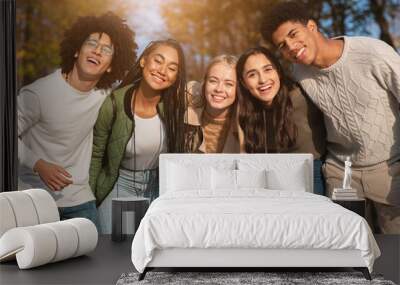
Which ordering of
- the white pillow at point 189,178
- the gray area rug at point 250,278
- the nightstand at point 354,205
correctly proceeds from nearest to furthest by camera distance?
the gray area rug at point 250,278, the nightstand at point 354,205, the white pillow at point 189,178

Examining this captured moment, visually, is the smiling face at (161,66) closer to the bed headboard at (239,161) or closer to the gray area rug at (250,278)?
the bed headboard at (239,161)

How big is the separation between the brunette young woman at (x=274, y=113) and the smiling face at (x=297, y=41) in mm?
166

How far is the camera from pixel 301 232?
4988 mm

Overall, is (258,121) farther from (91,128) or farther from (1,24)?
(1,24)

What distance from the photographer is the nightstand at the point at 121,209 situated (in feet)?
22.9

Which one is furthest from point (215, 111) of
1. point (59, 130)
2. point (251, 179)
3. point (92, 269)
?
point (92, 269)

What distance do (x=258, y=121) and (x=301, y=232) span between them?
2.68 m

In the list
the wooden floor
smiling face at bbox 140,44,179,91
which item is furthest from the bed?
smiling face at bbox 140,44,179,91

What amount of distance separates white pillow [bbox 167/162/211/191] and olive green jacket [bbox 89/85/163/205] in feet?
2.83

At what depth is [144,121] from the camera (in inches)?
298

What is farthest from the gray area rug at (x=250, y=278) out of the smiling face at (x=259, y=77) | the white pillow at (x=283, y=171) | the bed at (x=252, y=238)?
the smiling face at (x=259, y=77)

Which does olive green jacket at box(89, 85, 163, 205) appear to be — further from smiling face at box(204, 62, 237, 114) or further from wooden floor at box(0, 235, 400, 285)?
wooden floor at box(0, 235, 400, 285)

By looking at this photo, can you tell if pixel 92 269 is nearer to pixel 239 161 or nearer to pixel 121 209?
pixel 121 209

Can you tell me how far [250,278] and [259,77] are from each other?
3019mm
